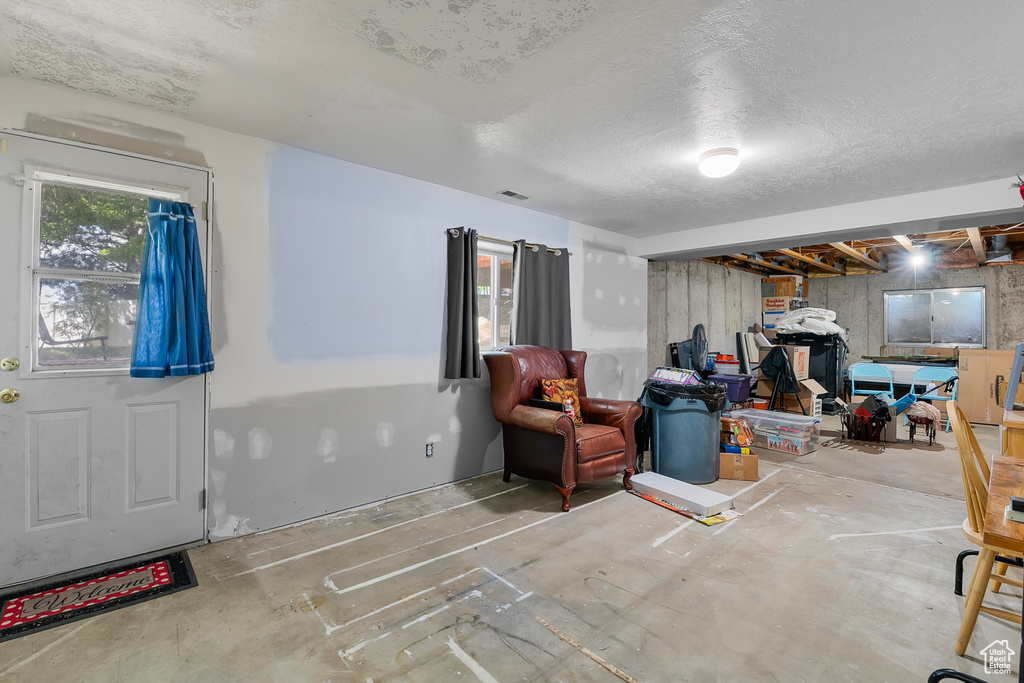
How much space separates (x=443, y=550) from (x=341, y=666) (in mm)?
924

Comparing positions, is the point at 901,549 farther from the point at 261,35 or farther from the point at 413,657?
the point at 261,35

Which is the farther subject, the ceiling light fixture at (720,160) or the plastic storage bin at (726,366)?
the plastic storage bin at (726,366)

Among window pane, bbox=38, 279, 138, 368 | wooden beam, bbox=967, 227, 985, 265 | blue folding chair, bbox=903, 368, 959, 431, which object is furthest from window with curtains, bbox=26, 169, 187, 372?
blue folding chair, bbox=903, 368, 959, 431

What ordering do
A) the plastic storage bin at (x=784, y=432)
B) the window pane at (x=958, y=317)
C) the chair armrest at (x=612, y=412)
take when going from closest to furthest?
the chair armrest at (x=612, y=412) < the plastic storage bin at (x=784, y=432) < the window pane at (x=958, y=317)

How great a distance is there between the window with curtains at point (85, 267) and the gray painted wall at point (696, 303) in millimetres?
5736

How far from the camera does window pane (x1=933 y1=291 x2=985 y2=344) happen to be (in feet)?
23.8

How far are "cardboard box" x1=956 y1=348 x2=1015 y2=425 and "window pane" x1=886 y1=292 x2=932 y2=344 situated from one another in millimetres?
1685

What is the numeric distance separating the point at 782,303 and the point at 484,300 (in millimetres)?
7338

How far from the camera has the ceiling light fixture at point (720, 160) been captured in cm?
287

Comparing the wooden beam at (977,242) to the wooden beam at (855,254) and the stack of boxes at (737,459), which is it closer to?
the wooden beam at (855,254)

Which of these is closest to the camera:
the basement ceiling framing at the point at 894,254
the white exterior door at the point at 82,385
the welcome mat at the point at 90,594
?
the welcome mat at the point at 90,594

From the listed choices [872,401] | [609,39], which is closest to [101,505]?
[609,39]

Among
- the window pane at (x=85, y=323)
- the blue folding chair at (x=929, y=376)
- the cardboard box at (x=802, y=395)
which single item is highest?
the window pane at (x=85, y=323)

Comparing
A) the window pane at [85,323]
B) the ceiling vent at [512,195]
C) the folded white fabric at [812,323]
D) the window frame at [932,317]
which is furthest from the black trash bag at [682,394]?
the window frame at [932,317]
